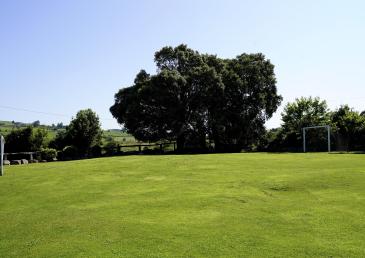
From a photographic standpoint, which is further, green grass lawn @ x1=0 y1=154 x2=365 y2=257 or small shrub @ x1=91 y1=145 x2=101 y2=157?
small shrub @ x1=91 y1=145 x2=101 y2=157

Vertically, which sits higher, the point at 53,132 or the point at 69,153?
the point at 53,132

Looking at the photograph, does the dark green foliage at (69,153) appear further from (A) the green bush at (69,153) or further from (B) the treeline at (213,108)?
(B) the treeline at (213,108)

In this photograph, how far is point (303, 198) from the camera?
11539mm

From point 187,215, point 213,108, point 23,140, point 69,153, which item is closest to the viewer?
point 187,215

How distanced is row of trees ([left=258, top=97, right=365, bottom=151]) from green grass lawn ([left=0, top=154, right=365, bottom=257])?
29.7 m

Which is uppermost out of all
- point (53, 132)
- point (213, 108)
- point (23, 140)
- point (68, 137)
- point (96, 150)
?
point (213, 108)

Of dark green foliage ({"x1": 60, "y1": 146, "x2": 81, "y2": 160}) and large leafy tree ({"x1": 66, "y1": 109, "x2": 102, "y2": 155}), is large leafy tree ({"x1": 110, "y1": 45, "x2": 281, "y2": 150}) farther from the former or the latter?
dark green foliage ({"x1": 60, "y1": 146, "x2": 81, "y2": 160})

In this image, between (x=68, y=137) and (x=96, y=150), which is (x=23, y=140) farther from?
(x=96, y=150)

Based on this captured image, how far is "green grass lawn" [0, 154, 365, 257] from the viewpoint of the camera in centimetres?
740

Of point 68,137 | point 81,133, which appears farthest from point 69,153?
point 68,137

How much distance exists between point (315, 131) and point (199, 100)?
46.3 feet

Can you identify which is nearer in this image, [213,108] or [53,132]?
[213,108]

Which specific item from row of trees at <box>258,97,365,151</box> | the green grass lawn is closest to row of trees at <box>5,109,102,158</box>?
row of trees at <box>258,97,365,151</box>

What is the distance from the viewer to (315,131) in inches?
1832
